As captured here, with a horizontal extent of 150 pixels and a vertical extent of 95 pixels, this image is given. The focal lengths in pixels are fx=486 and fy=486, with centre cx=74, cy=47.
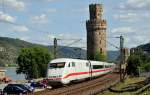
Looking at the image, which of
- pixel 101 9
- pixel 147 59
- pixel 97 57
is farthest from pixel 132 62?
pixel 101 9

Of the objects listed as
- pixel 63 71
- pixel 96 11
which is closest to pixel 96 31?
pixel 96 11

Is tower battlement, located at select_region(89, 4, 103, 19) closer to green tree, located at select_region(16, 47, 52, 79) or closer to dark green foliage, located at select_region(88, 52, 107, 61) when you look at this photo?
dark green foliage, located at select_region(88, 52, 107, 61)

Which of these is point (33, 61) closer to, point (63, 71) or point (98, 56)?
point (98, 56)

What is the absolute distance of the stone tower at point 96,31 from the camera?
16250 cm

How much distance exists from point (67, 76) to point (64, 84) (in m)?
1.45

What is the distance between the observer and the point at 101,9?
593 ft

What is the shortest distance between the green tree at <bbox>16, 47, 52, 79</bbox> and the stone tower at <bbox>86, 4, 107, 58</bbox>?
59.7ft

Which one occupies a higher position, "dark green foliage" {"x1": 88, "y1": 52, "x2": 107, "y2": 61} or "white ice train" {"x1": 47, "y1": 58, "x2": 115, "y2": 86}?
"dark green foliage" {"x1": 88, "y1": 52, "x2": 107, "y2": 61}

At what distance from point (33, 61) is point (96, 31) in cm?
3205

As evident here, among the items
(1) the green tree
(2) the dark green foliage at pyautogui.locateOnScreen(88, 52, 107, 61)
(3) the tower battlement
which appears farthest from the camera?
(3) the tower battlement

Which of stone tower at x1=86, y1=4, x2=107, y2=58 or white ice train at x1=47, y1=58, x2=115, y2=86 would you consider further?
stone tower at x1=86, y1=4, x2=107, y2=58

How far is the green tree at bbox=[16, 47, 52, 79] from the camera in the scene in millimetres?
141250

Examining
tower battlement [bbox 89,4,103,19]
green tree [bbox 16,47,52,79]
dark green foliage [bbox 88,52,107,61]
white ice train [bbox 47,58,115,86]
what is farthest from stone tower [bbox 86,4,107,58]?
white ice train [bbox 47,58,115,86]

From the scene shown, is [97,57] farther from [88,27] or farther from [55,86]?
[55,86]
